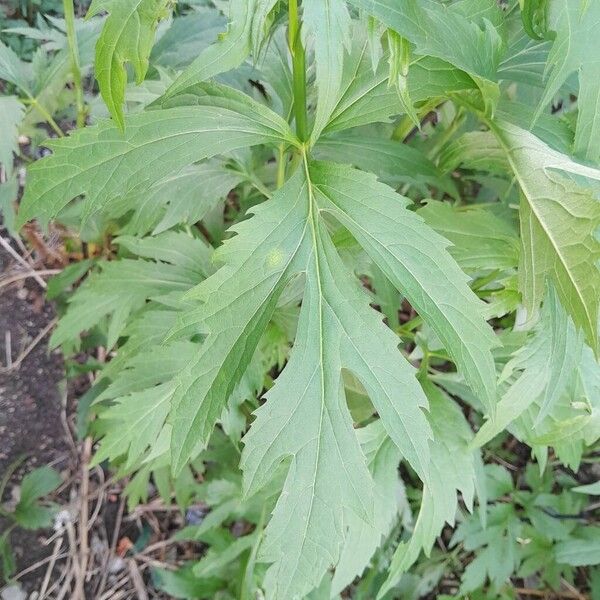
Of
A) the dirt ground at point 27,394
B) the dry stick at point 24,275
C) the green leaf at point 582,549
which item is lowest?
the green leaf at point 582,549

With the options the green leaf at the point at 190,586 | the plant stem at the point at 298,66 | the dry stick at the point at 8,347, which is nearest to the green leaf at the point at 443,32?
the plant stem at the point at 298,66

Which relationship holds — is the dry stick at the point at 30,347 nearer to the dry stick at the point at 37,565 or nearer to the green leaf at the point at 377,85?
the dry stick at the point at 37,565

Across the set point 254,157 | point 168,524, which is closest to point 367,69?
point 254,157

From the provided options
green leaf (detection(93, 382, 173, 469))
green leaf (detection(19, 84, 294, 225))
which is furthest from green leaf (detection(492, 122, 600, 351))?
green leaf (detection(93, 382, 173, 469))

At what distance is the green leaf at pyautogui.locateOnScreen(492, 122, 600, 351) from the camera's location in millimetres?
685

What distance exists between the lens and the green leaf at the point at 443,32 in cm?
62

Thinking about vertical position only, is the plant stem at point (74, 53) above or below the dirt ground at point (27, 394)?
above

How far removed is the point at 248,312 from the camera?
0.72 metres

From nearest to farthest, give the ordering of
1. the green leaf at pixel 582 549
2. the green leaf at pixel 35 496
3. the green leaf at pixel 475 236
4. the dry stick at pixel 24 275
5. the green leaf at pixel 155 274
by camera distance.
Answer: the green leaf at pixel 475 236 → the green leaf at pixel 155 274 → the green leaf at pixel 582 549 → the green leaf at pixel 35 496 → the dry stick at pixel 24 275

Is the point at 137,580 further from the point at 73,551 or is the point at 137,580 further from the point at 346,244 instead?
the point at 346,244

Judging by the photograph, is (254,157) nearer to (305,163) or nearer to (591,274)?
(305,163)

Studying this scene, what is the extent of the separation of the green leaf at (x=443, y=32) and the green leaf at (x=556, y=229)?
0.09m

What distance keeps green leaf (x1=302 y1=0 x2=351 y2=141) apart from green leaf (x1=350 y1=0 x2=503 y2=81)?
0.02 metres

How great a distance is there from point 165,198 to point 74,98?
0.41 m
